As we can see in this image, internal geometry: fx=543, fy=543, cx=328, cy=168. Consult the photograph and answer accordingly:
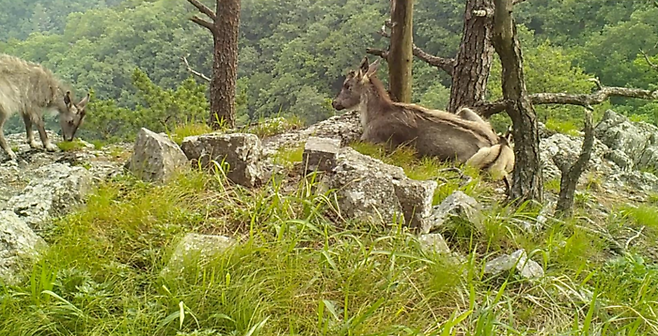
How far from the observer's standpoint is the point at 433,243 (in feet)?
10.3

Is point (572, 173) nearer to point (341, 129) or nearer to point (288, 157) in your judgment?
point (288, 157)

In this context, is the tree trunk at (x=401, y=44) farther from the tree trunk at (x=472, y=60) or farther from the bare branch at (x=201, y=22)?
the bare branch at (x=201, y=22)

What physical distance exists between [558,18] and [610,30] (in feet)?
17.6

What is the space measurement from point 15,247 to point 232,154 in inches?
63.9

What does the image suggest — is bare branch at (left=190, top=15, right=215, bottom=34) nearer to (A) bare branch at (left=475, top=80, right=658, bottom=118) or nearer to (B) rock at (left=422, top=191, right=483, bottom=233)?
(A) bare branch at (left=475, top=80, right=658, bottom=118)

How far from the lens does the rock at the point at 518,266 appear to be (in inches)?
118

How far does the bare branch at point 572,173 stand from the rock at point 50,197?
335 centimetres

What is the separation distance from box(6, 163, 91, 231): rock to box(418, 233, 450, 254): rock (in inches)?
85.2

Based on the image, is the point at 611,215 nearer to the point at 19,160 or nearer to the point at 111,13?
the point at 19,160

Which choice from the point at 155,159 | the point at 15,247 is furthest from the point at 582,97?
the point at 15,247

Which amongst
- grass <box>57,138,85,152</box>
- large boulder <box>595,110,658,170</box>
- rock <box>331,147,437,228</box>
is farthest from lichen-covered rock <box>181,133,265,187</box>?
large boulder <box>595,110,658,170</box>

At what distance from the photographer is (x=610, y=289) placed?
117 inches

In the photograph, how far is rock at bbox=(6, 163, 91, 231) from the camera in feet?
10.5

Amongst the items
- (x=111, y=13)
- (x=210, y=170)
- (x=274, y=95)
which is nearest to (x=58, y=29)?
(x=111, y=13)
